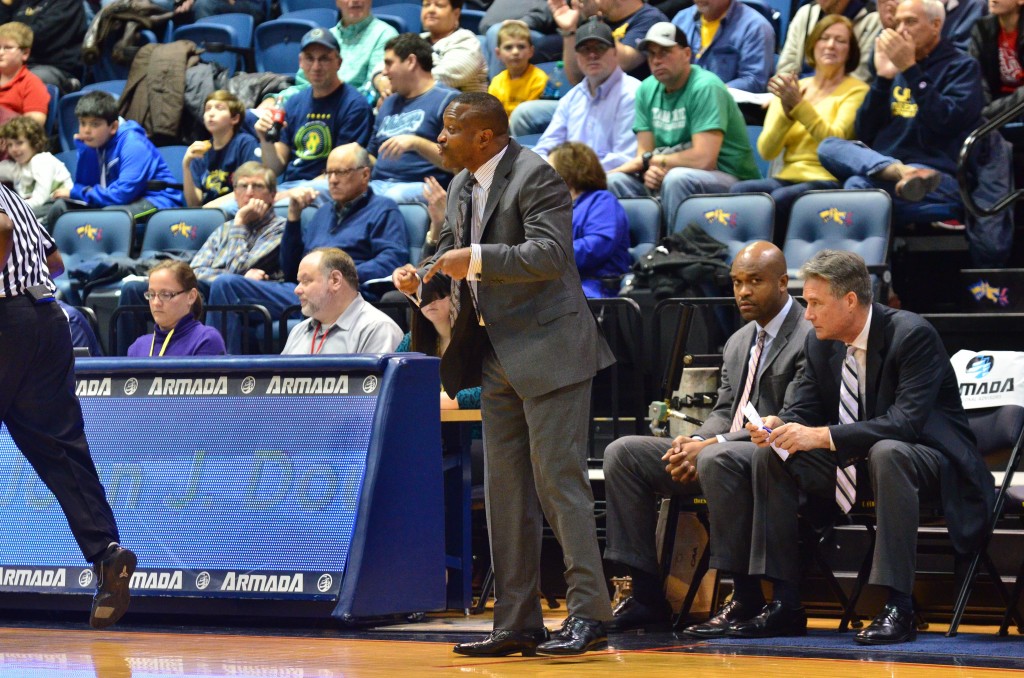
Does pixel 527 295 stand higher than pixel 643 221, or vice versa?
pixel 527 295

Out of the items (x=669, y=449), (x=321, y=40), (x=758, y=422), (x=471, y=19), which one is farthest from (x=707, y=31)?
(x=758, y=422)

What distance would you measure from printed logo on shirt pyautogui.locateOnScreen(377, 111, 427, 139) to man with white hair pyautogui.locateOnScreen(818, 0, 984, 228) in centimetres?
258

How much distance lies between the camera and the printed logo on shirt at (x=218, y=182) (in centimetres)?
1009

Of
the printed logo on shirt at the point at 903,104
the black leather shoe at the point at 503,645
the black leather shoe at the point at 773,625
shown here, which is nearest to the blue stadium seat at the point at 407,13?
the printed logo on shirt at the point at 903,104

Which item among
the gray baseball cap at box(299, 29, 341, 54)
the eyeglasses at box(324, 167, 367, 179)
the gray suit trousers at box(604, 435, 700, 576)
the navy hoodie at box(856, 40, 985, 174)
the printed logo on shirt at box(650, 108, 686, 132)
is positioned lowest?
the gray suit trousers at box(604, 435, 700, 576)

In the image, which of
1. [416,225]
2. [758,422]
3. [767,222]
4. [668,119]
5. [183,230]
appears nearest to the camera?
[758,422]

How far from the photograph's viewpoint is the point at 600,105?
874 cm

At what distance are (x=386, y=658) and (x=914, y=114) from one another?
14.6 feet

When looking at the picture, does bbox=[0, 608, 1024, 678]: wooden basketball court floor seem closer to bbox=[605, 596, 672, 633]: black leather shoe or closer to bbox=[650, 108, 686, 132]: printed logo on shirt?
bbox=[605, 596, 672, 633]: black leather shoe

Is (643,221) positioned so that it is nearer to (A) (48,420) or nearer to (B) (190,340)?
(B) (190,340)

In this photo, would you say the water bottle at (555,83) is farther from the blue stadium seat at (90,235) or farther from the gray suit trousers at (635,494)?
the gray suit trousers at (635,494)

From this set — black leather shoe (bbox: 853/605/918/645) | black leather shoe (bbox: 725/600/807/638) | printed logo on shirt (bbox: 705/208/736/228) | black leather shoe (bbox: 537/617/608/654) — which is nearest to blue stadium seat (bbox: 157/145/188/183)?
printed logo on shirt (bbox: 705/208/736/228)

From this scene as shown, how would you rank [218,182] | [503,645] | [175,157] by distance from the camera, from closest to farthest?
[503,645] → [218,182] → [175,157]

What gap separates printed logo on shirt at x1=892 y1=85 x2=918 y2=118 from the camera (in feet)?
24.6
